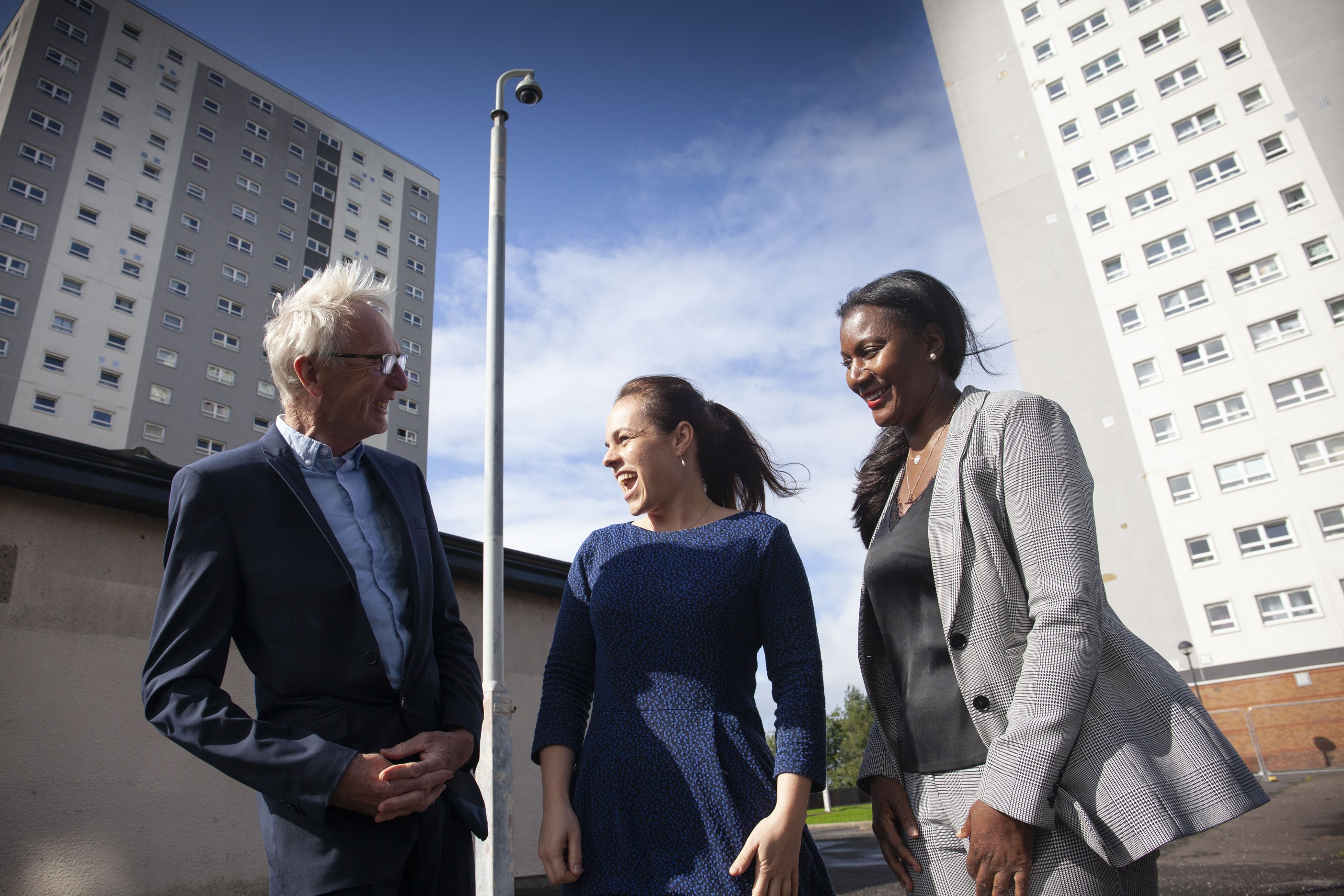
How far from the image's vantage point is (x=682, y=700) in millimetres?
2125

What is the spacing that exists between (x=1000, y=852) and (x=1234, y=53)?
44941mm

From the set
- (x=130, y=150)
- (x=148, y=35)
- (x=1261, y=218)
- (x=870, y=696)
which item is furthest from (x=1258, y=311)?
(x=148, y=35)

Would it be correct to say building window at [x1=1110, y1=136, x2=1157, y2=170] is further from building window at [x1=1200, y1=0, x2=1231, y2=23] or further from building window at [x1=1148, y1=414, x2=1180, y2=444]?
building window at [x1=1148, y1=414, x2=1180, y2=444]

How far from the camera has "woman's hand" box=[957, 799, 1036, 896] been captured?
63.4 inches

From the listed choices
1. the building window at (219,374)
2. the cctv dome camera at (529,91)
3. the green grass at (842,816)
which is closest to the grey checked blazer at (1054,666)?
the cctv dome camera at (529,91)

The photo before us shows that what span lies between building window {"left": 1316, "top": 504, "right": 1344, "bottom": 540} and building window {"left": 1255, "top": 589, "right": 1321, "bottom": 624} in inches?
86.5

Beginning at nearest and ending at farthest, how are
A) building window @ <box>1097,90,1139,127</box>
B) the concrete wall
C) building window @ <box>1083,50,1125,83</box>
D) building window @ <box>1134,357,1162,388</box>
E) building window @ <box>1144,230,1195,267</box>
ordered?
the concrete wall → building window @ <box>1134,357,1162,388</box> → building window @ <box>1144,230,1195,267</box> → building window @ <box>1097,90,1139,127</box> → building window @ <box>1083,50,1125,83</box>

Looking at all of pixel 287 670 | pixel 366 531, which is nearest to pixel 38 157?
pixel 366 531

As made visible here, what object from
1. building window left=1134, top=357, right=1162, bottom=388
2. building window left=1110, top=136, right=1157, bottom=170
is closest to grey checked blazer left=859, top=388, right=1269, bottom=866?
building window left=1134, top=357, right=1162, bottom=388

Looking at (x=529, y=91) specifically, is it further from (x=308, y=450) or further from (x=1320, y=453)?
(x=1320, y=453)

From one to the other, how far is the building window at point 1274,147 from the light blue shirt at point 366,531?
41675 mm

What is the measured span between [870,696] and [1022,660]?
0.62 m

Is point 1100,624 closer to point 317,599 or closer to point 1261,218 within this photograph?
point 317,599

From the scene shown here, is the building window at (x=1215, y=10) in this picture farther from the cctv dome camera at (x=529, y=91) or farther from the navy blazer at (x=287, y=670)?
the navy blazer at (x=287, y=670)
